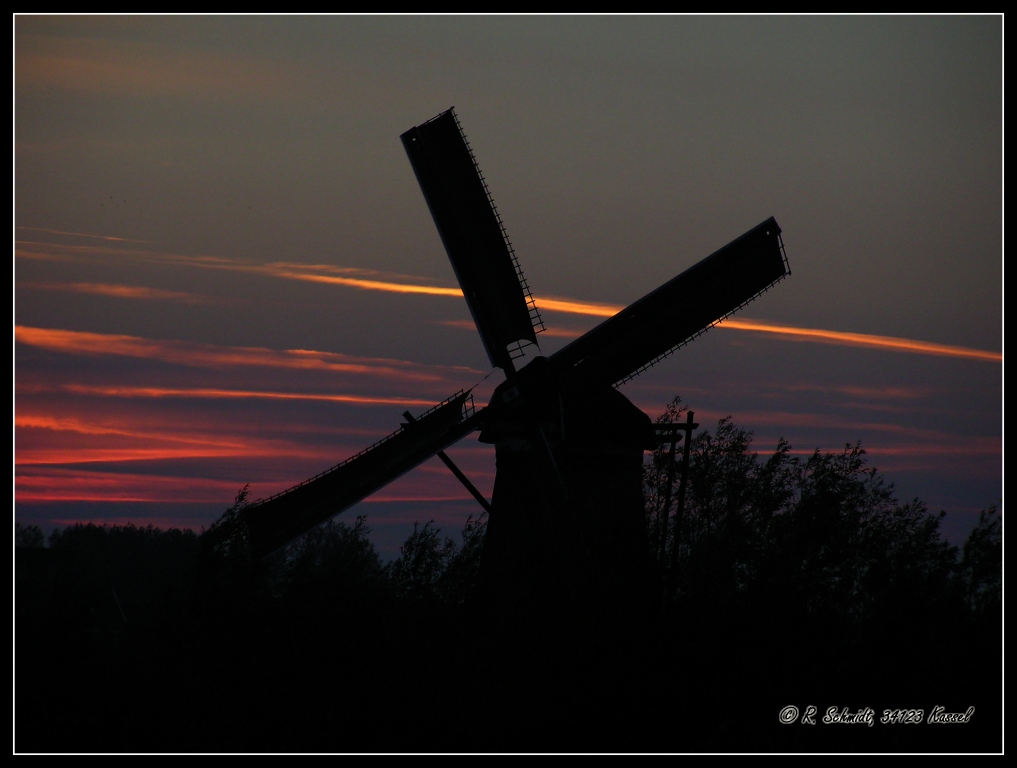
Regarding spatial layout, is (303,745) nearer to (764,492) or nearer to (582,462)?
(582,462)

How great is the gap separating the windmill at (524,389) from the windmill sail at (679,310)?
0.08ft

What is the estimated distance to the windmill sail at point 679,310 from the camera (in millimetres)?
21422

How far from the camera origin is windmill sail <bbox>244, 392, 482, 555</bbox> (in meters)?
21.0


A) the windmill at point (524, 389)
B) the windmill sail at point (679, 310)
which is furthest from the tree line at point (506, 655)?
the windmill sail at point (679, 310)

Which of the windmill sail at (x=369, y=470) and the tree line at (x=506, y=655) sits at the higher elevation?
the windmill sail at (x=369, y=470)

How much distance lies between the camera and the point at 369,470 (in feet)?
70.1

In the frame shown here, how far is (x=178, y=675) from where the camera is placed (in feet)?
53.3

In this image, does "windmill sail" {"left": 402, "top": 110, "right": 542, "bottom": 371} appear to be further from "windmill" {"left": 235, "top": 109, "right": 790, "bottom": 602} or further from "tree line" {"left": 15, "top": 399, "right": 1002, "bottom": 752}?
"tree line" {"left": 15, "top": 399, "right": 1002, "bottom": 752}

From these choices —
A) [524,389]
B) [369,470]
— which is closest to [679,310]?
[524,389]

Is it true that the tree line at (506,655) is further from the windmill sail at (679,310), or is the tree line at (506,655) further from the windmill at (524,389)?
the windmill sail at (679,310)

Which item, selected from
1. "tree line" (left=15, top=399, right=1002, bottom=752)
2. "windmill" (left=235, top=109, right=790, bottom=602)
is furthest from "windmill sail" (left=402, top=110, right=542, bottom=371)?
"tree line" (left=15, top=399, right=1002, bottom=752)

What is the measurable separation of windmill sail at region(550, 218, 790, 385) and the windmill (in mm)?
26

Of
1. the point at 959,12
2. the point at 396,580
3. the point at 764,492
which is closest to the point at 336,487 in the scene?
the point at 396,580

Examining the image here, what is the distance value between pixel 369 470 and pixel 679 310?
7.31 m
